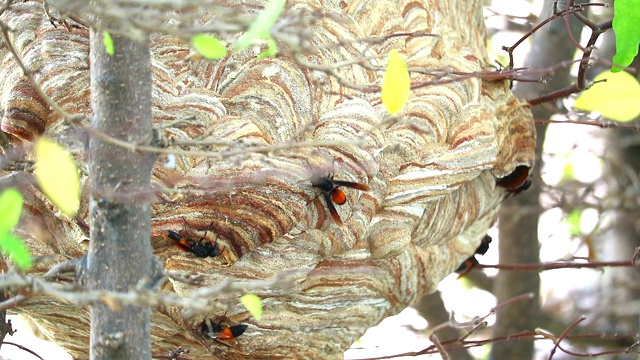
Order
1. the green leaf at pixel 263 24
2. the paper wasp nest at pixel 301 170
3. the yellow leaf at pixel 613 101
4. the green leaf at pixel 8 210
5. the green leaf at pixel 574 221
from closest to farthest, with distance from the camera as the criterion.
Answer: the green leaf at pixel 8 210, the green leaf at pixel 263 24, the yellow leaf at pixel 613 101, the paper wasp nest at pixel 301 170, the green leaf at pixel 574 221

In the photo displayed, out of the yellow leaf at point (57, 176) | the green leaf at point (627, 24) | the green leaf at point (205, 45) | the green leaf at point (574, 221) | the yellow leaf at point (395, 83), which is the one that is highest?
the green leaf at point (574, 221)

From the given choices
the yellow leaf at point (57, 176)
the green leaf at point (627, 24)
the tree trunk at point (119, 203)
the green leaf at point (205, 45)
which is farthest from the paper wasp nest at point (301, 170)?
the yellow leaf at point (57, 176)

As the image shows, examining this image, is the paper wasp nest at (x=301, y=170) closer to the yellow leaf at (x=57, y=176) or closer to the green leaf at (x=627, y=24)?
the green leaf at (x=627, y=24)

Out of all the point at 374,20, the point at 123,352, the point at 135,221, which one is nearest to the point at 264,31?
the point at 135,221

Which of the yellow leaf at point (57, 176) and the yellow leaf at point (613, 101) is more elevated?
the yellow leaf at point (613, 101)

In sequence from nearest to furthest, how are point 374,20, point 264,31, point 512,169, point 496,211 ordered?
point 264,31 → point 374,20 → point 512,169 → point 496,211

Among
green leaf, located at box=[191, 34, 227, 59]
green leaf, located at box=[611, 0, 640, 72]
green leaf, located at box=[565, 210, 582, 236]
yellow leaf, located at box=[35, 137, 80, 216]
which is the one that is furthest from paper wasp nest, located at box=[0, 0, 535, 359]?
green leaf, located at box=[565, 210, 582, 236]

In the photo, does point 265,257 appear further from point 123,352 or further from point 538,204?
point 538,204
